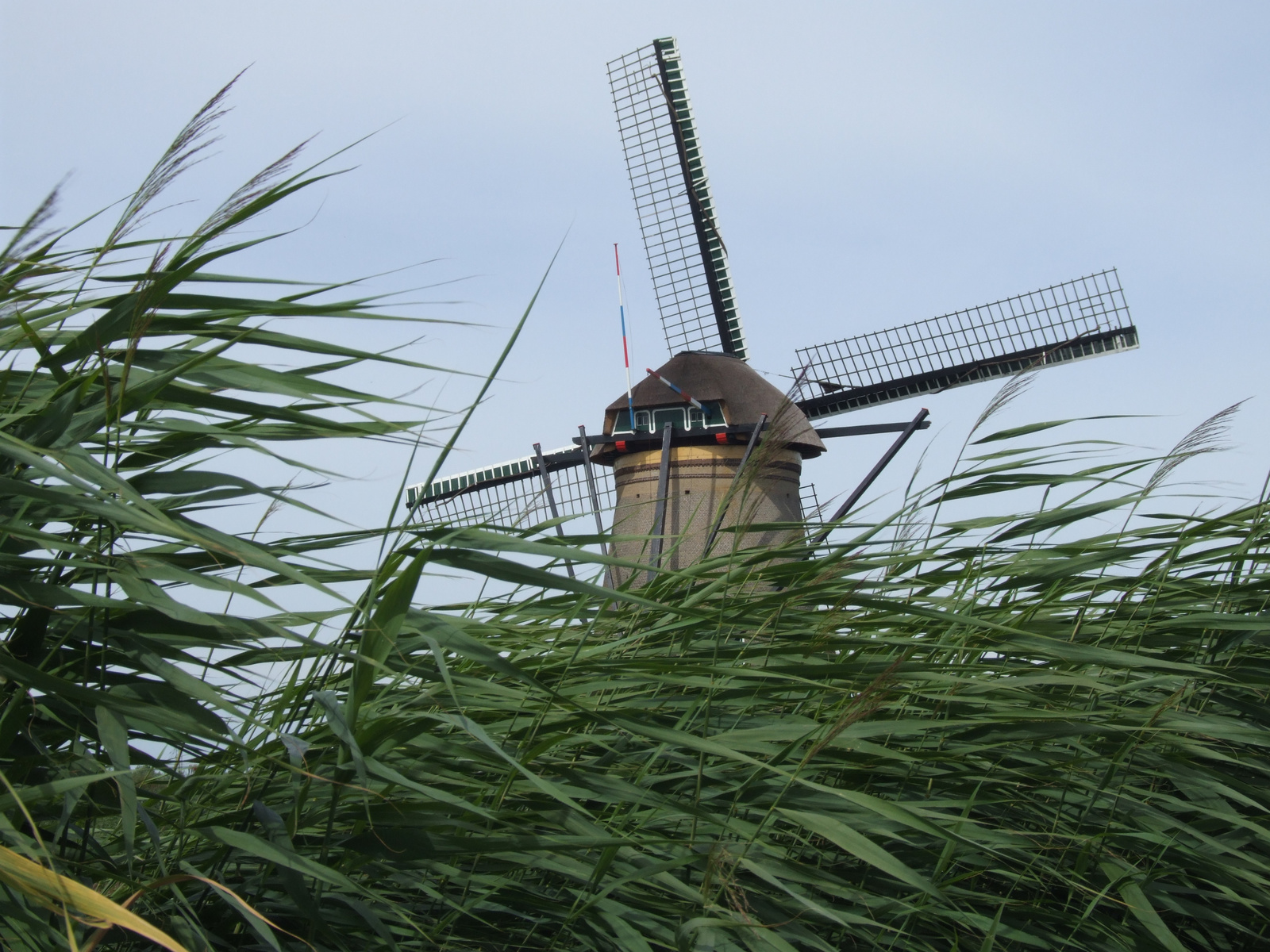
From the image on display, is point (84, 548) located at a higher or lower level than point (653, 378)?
lower

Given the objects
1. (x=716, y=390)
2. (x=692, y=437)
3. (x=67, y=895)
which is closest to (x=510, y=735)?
(x=67, y=895)

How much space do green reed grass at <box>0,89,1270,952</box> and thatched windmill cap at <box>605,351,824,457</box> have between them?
1127cm

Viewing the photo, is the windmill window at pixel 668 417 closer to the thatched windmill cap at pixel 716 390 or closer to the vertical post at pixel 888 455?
the thatched windmill cap at pixel 716 390

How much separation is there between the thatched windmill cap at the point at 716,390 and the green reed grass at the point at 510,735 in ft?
37.0

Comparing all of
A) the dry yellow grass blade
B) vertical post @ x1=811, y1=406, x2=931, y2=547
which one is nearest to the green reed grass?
the dry yellow grass blade

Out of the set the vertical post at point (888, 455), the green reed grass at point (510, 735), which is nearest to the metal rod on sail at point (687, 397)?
the vertical post at point (888, 455)

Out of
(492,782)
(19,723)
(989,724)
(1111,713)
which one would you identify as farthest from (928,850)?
(19,723)

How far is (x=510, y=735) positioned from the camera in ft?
5.34

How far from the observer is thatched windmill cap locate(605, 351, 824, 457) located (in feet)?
43.9

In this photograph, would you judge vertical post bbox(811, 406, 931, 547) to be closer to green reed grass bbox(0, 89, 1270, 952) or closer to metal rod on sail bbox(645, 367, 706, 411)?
metal rod on sail bbox(645, 367, 706, 411)

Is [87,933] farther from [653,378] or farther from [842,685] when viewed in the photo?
[653,378]

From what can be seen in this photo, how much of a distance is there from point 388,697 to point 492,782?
217 millimetres

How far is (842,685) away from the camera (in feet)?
5.79

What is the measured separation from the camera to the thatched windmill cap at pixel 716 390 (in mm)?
13375
